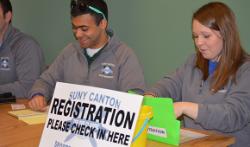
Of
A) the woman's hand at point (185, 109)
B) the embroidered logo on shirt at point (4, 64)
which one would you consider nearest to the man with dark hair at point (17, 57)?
the embroidered logo on shirt at point (4, 64)

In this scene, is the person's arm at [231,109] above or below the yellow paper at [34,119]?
above

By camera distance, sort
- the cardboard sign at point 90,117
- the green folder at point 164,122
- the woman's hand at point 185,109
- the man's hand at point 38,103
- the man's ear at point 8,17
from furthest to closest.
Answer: the man's ear at point 8,17 < the man's hand at point 38,103 < the woman's hand at point 185,109 < the green folder at point 164,122 < the cardboard sign at point 90,117

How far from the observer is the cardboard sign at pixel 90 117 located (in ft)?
3.82

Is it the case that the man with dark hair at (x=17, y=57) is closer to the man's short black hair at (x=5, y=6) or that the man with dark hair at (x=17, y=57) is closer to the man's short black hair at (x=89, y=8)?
the man's short black hair at (x=5, y=6)

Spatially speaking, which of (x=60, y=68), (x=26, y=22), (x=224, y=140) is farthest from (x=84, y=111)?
(x=26, y=22)

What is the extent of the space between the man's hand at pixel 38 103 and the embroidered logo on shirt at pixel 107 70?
403mm

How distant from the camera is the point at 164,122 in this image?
146 centimetres

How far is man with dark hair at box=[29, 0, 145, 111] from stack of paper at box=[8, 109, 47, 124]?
0.18 meters

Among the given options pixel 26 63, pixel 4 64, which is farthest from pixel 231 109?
pixel 4 64

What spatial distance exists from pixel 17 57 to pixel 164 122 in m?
1.65

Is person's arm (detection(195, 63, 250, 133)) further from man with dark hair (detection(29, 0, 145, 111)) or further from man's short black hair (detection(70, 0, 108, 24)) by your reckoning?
man's short black hair (detection(70, 0, 108, 24))

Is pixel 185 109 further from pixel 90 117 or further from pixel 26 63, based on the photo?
pixel 26 63

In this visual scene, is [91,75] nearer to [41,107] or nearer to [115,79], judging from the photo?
[115,79]

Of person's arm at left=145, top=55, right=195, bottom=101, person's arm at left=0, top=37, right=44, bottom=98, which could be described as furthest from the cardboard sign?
person's arm at left=0, top=37, right=44, bottom=98
